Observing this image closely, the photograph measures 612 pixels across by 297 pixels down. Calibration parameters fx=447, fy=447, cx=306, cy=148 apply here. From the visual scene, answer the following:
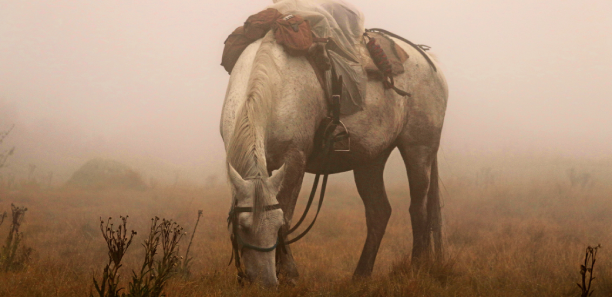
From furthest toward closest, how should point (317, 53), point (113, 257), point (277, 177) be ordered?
point (317, 53), point (277, 177), point (113, 257)

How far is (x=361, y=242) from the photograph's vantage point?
7.14 meters

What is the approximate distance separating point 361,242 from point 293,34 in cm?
429

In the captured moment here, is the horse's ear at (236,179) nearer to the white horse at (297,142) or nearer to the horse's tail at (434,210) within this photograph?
the white horse at (297,142)

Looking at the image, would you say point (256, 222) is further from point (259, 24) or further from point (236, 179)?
point (259, 24)

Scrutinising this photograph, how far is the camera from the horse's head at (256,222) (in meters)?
2.77

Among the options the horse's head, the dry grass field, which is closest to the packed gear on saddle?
the horse's head

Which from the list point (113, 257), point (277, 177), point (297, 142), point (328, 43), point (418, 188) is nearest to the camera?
point (113, 257)

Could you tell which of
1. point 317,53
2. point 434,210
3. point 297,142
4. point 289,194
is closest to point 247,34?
point 317,53

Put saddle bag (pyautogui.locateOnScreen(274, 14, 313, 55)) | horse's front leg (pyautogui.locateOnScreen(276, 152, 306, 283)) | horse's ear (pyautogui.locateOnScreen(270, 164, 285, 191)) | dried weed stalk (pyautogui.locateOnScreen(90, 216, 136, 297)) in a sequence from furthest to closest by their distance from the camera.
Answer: saddle bag (pyautogui.locateOnScreen(274, 14, 313, 55)), horse's front leg (pyautogui.locateOnScreen(276, 152, 306, 283)), horse's ear (pyautogui.locateOnScreen(270, 164, 285, 191)), dried weed stalk (pyautogui.locateOnScreen(90, 216, 136, 297))

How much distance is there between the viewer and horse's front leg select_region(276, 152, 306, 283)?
3488 mm

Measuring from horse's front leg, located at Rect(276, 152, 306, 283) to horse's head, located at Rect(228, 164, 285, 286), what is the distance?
524 millimetres

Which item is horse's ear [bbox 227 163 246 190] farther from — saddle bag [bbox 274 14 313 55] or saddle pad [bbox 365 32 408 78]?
saddle pad [bbox 365 32 408 78]

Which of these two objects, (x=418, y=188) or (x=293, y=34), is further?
(x=418, y=188)

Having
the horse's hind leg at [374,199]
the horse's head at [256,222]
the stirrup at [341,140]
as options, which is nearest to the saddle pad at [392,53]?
the stirrup at [341,140]
